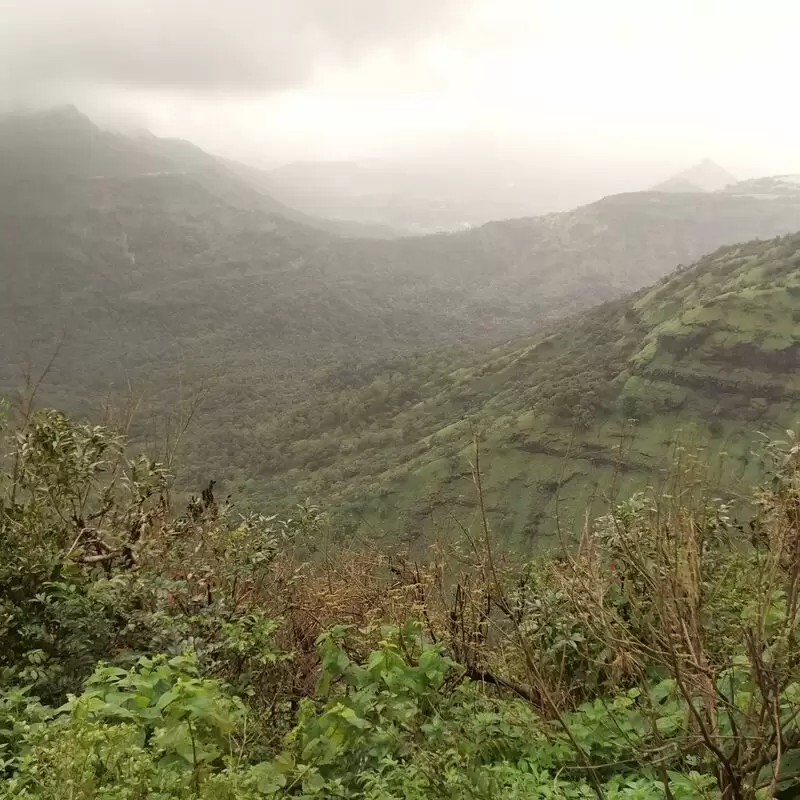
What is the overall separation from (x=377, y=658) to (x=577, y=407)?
222 ft

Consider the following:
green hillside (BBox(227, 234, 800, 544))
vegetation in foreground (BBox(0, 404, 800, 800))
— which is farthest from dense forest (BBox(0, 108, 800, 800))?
green hillside (BBox(227, 234, 800, 544))

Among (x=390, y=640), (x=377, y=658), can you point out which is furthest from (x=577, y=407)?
(x=377, y=658)

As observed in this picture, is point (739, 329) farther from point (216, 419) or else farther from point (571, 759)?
point (216, 419)

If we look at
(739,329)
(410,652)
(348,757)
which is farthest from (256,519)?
(739,329)

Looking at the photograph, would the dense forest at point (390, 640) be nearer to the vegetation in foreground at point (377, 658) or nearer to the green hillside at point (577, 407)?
the vegetation in foreground at point (377, 658)

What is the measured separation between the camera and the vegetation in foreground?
2.25 metres

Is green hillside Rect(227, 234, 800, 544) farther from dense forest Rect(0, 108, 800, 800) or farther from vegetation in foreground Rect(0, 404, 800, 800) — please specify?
vegetation in foreground Rect(0, 404, 800, 800)

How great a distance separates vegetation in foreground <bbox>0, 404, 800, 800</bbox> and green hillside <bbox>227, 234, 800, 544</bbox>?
35.8 meters

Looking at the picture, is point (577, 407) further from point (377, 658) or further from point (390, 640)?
point (377, 658)

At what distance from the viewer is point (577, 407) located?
6788cm

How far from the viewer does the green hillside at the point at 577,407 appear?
58.8 meters

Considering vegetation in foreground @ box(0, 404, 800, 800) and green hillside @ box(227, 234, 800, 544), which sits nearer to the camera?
vegetation in foreground @ box(0, 404, 800, 800)

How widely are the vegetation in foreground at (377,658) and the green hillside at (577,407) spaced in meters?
35.8

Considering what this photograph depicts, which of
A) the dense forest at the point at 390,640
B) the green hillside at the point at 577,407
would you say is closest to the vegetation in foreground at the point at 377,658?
the dense forest at the point at 390,640
